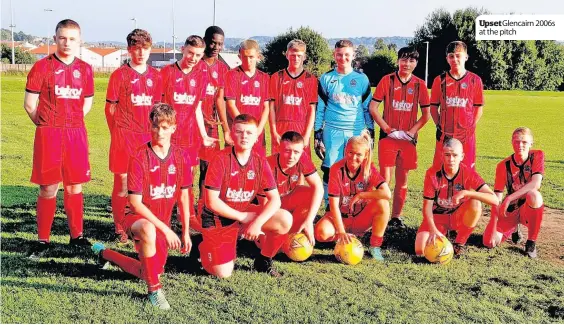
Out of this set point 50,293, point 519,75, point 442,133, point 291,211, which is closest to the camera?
point 50,293

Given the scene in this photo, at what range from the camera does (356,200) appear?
572 centimetres

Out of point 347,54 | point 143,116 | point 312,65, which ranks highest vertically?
point 312,65

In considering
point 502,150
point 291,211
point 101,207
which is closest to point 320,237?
point 291,211

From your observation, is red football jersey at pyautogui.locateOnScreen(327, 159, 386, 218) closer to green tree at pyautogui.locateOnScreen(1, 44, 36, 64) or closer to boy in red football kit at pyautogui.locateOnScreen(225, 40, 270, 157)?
boy in red football kit at pyautogui.locateOnScreen(225, 40, 270, 157)

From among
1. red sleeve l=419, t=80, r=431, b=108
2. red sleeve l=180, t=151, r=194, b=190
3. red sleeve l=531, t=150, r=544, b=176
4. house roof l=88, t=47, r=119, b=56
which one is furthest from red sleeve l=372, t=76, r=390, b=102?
house roof l=88, t=47, r=119, b=56

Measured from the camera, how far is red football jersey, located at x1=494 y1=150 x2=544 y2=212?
6109 mm

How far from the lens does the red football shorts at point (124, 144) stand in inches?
232

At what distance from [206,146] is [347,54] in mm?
1910

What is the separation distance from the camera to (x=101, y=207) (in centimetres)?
748

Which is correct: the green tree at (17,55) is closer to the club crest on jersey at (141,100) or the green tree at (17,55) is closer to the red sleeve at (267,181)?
the club crest on jersey at (141,100)

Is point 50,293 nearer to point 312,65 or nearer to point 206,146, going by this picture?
point 206,146

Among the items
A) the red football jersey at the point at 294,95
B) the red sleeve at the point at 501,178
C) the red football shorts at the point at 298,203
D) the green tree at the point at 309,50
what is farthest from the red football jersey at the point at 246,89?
the green tree at the point at 309,50

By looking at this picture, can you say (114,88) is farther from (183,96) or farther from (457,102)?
(457,102)

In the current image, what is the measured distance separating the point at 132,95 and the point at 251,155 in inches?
61.0
